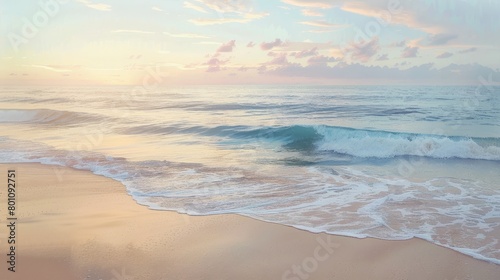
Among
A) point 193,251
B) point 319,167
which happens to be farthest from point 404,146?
point 193,251

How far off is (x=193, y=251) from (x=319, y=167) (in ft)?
24.2

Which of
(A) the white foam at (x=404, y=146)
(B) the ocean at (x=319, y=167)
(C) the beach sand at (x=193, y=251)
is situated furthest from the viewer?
(A) the white foam at (x=404, y=146)

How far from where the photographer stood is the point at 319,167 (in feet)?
40.4

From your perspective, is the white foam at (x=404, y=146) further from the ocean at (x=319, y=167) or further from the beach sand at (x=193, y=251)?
the beach sand at (x=193, y=251)

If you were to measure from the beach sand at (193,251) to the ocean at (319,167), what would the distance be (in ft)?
1.38

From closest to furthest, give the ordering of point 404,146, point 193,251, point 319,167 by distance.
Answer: point 193,251 → point 319,167 → point 404,146

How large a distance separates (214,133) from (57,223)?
14.1 m

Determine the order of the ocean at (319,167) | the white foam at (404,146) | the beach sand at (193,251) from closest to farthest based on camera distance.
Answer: the beach sand at (193,251) < the ocean at (319,167) < the white foam at (404,146)

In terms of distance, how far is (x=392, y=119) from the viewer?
2320 cm

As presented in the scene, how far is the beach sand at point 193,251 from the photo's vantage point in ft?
16.2

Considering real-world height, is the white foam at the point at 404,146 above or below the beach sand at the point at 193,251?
above

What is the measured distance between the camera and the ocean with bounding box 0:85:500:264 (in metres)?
6.95

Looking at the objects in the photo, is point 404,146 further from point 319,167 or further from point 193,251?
point 193,251

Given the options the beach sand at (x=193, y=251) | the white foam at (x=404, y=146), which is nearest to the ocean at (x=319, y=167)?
the white foam at (x=404, y=146)
